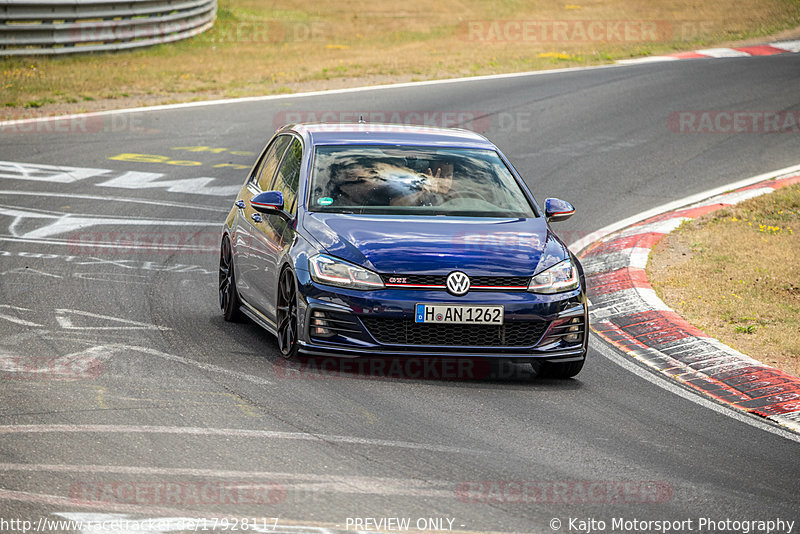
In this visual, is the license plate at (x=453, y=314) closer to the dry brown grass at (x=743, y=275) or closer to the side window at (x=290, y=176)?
the side window at (x=290, y=176)

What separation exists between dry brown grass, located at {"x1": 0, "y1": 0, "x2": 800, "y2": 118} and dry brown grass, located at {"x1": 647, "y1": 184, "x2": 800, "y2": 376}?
11755 mm

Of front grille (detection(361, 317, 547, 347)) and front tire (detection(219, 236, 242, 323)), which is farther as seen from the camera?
front tire (detection(219, 236, 242, 323))

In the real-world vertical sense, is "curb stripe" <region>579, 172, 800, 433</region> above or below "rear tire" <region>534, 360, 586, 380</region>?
below

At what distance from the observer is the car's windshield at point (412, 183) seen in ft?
28.4

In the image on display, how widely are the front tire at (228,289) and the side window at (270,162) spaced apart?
56 centimetres

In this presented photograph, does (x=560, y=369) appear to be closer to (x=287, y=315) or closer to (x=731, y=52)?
(x=287, y=315)

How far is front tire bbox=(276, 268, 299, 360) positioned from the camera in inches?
317

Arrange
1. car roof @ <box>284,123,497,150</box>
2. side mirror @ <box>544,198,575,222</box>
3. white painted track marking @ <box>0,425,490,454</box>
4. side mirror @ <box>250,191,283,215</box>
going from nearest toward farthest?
white painted track marking @ <box>0,425,490,454</box> → side mirror @ <box>250,191,283,215</box> → side mirror @ <box>544,198,575,222</box> → car roof @ <box>284,123,497,150</box>

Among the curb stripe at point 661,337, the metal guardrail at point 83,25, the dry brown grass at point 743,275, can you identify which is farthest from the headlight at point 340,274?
the metal guardrail at point 83,25

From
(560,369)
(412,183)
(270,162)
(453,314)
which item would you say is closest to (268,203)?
(412,183)

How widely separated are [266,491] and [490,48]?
2802 centimetres

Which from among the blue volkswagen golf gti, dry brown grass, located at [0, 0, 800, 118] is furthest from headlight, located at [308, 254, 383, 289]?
dry brown grass, located at [0, 0, 800, 118]

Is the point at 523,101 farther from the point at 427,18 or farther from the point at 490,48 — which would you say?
the point at 427,18

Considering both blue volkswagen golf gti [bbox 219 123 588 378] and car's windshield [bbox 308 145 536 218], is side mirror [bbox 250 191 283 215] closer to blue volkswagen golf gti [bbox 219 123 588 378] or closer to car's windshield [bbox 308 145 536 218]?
blue volkswagen golf gti [bbox 219 123 588 378]
